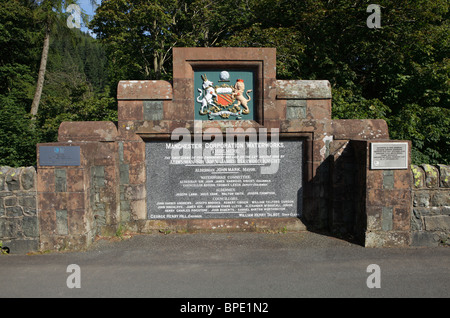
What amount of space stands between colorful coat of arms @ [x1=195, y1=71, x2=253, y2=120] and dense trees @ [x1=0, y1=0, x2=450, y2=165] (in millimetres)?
4022

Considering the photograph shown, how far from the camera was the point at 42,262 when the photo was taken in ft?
16.8

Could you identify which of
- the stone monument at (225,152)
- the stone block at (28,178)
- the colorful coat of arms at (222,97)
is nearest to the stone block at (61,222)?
the stone monument at (225,152)

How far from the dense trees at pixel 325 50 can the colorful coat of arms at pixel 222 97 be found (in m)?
4.02

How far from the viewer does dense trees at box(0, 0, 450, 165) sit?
34.1 feet

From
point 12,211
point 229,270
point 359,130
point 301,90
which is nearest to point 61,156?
point 12,211

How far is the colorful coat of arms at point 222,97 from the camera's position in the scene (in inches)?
255

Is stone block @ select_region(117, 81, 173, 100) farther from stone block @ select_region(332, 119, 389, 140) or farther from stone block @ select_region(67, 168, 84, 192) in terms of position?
stone block @ select_region(332, 119, 389, 140)

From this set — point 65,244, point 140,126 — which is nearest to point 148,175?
point 140,126

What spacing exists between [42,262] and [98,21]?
16.9 meters

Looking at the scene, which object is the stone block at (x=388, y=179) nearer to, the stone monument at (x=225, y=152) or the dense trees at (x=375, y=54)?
the stone monument at (x=225, y=152)

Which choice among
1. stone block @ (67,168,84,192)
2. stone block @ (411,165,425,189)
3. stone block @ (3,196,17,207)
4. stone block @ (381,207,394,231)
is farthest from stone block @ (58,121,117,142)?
stone block @ (411,165,425,189)

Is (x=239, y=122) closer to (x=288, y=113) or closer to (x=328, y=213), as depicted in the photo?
(x=288, y=113)

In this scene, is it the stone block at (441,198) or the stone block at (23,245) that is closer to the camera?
the stone block at (23,245)

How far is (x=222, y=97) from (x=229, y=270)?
10.2 feet
